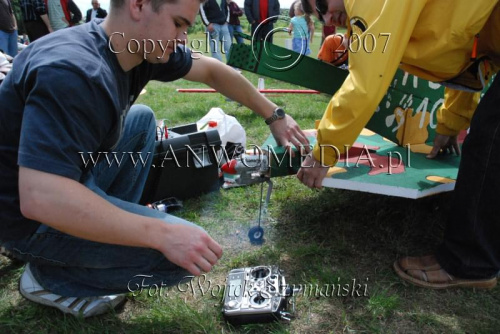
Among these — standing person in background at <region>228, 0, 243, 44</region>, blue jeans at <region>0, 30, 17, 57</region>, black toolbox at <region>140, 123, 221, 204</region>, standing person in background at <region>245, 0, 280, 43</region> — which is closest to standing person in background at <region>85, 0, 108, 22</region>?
standing person in background at <region>228, 0, 243, 44</region>

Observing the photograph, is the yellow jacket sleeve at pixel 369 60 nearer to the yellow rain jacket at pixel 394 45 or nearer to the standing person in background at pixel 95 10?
the yellow rain jacket at pixel 394 45

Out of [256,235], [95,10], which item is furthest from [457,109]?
[95,10]

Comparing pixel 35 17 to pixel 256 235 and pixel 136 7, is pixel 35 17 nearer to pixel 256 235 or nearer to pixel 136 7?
pixel 256 235

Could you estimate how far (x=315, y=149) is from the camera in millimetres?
1929

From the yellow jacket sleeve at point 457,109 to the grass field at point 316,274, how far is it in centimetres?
53

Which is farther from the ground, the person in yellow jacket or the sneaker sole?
the person in yellow jacket

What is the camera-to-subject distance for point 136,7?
1388 mm

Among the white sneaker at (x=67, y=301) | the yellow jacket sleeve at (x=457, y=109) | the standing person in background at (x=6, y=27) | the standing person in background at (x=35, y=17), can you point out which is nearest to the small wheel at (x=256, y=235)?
the white sneaker at (x=67, y=301)

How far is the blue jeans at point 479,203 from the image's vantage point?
5.74 feet

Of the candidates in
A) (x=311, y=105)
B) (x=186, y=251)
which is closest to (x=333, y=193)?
(x=186, y=251)

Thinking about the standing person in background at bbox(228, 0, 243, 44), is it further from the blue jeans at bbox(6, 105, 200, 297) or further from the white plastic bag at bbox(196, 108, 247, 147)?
the blue jeans at bbox(6, 105, 200, 297)

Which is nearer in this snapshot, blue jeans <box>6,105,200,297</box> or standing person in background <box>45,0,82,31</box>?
blue jeans <box>6,105,200,297</box>

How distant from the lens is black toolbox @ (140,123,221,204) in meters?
2.74

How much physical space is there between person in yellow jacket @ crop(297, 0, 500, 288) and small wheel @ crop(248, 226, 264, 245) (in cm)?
48
